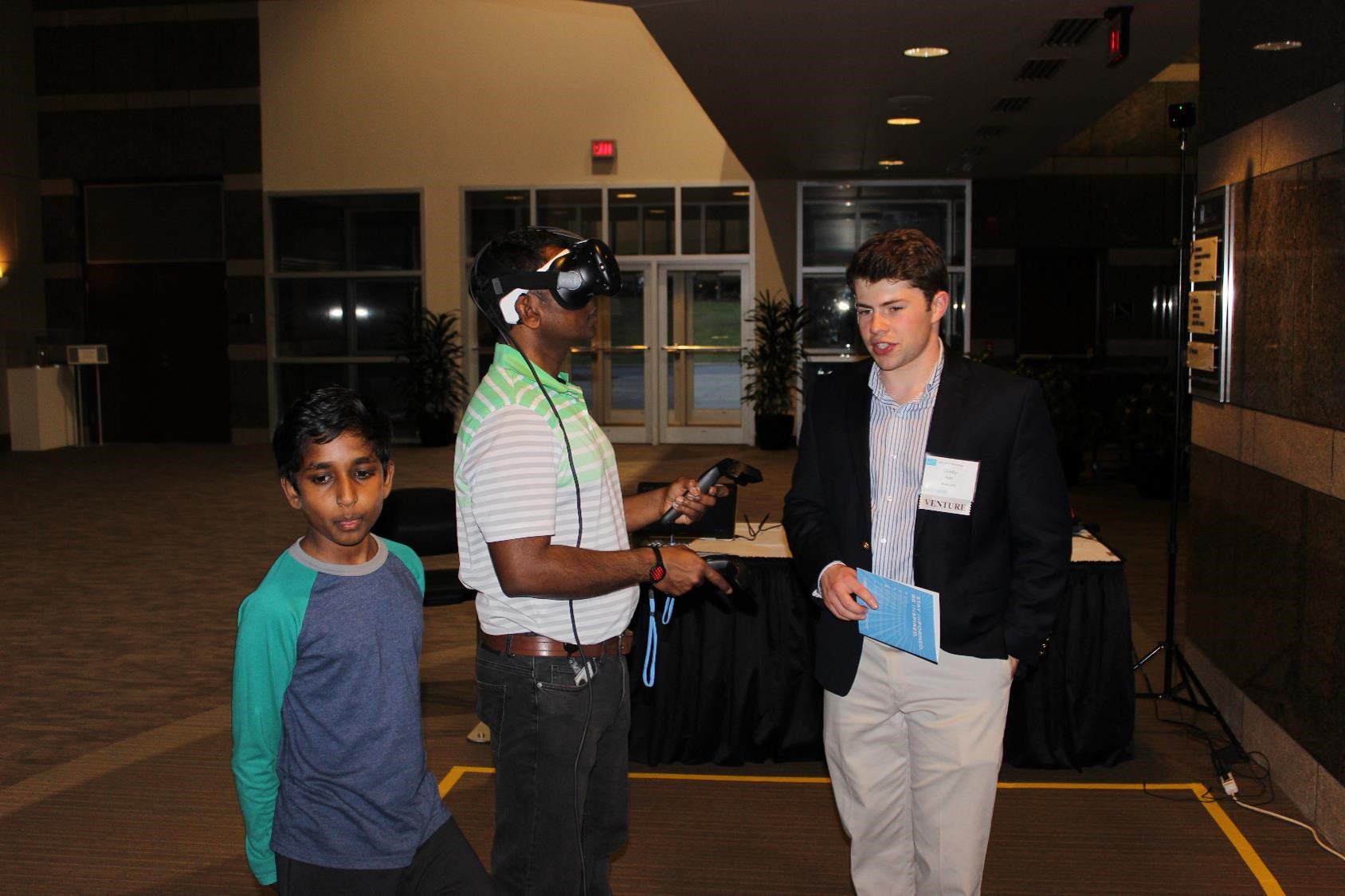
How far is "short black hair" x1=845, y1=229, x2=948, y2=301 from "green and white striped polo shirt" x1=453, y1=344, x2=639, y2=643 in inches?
25.2

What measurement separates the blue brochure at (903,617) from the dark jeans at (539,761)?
57 centimetres

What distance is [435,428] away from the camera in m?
15.0

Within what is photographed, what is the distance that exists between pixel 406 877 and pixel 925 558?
46.4 inches

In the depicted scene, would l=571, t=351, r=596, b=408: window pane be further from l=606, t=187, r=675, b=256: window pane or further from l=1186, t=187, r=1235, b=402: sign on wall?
l=1186, t=187, r=1235, b=402: sign on wall

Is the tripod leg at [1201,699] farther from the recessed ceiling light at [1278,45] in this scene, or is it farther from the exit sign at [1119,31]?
the exit sign at [1119,31]

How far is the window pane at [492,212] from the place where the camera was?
49.2 ft

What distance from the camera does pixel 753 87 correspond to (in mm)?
8461

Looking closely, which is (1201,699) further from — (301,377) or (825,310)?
(301,377)

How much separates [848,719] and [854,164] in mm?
11066

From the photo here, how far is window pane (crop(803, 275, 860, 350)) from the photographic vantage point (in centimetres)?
1476

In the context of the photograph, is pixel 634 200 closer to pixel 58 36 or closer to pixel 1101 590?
pixel 58 36

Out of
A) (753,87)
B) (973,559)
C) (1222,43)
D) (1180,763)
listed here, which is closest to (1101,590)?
(1180,763)

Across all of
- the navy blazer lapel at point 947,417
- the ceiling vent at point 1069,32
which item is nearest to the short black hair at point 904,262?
the navy blazer lapel at point 947,417

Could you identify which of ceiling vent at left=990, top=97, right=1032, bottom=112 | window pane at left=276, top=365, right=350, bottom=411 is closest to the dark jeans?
ceiling vent at left=990, top=97, right=1032, bottom=112
